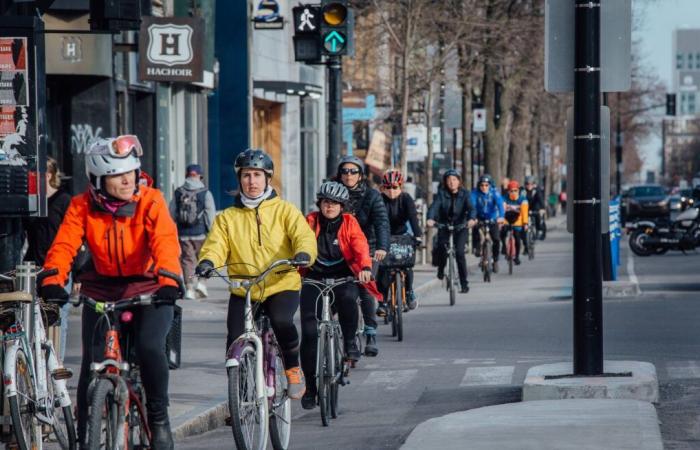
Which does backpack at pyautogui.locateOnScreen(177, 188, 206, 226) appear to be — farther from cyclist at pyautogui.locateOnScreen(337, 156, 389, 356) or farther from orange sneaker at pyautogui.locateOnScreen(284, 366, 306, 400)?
orange sneaker at pyautogui.locateOnScreen(284, 366, 306, 400)

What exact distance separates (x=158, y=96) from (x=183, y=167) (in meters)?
2.83

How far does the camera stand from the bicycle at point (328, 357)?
35.2 feet

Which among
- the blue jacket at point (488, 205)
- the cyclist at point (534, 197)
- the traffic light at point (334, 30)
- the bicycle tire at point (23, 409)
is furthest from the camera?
the cyclist at point (534, 197)

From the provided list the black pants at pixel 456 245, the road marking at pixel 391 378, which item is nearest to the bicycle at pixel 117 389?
the road marking at pixel 391 378

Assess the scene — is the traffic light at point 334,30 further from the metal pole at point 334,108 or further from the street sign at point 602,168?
the street sign at point 602,168

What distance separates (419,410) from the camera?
11336mm

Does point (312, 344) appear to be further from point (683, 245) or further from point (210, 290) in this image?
point (683, 245)

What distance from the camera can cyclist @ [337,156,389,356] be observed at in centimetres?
1412

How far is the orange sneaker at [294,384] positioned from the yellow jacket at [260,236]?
514mm

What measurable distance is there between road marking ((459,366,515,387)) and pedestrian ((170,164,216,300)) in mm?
8144

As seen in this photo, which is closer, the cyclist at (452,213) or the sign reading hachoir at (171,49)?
the sign reading hachoir at (171,49)

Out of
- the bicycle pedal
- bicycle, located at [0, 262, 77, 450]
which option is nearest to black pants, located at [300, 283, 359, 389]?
bicycle, located at [0, 262, 77, 450]

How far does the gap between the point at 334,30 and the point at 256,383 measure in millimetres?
9488

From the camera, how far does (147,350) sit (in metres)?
7.92
